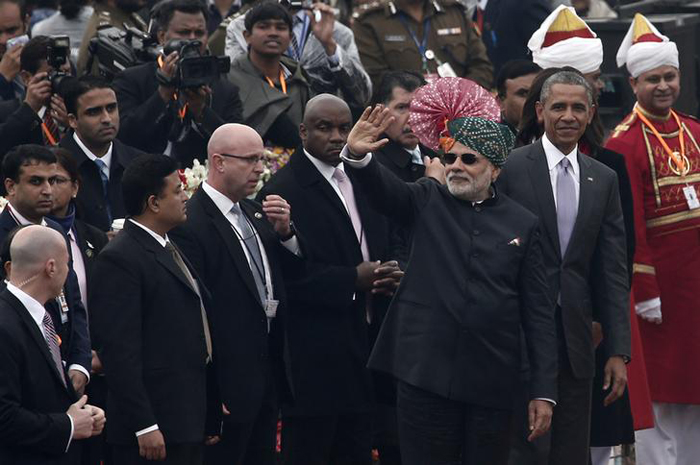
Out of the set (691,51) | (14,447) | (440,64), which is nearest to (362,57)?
(440,64)

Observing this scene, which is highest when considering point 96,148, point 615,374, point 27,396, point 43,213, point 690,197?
point 96,148

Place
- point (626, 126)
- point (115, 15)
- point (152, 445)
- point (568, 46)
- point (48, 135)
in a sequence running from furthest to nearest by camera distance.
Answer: point (115, 15)
point (568, 46)
point (626, 126)
point (48, 135)
point (152, 445)

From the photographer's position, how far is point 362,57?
1211cm

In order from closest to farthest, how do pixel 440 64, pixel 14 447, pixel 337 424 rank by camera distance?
pixel 14 447 → pixel 337 424 → pixel 440 64

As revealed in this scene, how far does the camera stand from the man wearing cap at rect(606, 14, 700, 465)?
32.2 ft

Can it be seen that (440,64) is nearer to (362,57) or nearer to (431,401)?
(362,57)

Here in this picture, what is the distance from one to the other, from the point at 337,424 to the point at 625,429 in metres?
1.60

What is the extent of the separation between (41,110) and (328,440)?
8.31 ft

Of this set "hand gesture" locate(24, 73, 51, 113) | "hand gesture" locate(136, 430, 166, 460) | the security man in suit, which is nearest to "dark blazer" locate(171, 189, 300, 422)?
"hand gesture" locate(136, 430, 166, 460)

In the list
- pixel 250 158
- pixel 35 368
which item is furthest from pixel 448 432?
pixel 35 368

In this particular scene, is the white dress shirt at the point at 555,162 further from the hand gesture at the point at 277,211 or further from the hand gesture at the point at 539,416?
the hand gesture at the point at 277,211

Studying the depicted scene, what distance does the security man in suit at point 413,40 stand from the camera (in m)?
12.0

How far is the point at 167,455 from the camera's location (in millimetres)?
7496

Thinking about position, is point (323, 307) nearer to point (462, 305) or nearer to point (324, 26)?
point (462, 305)
